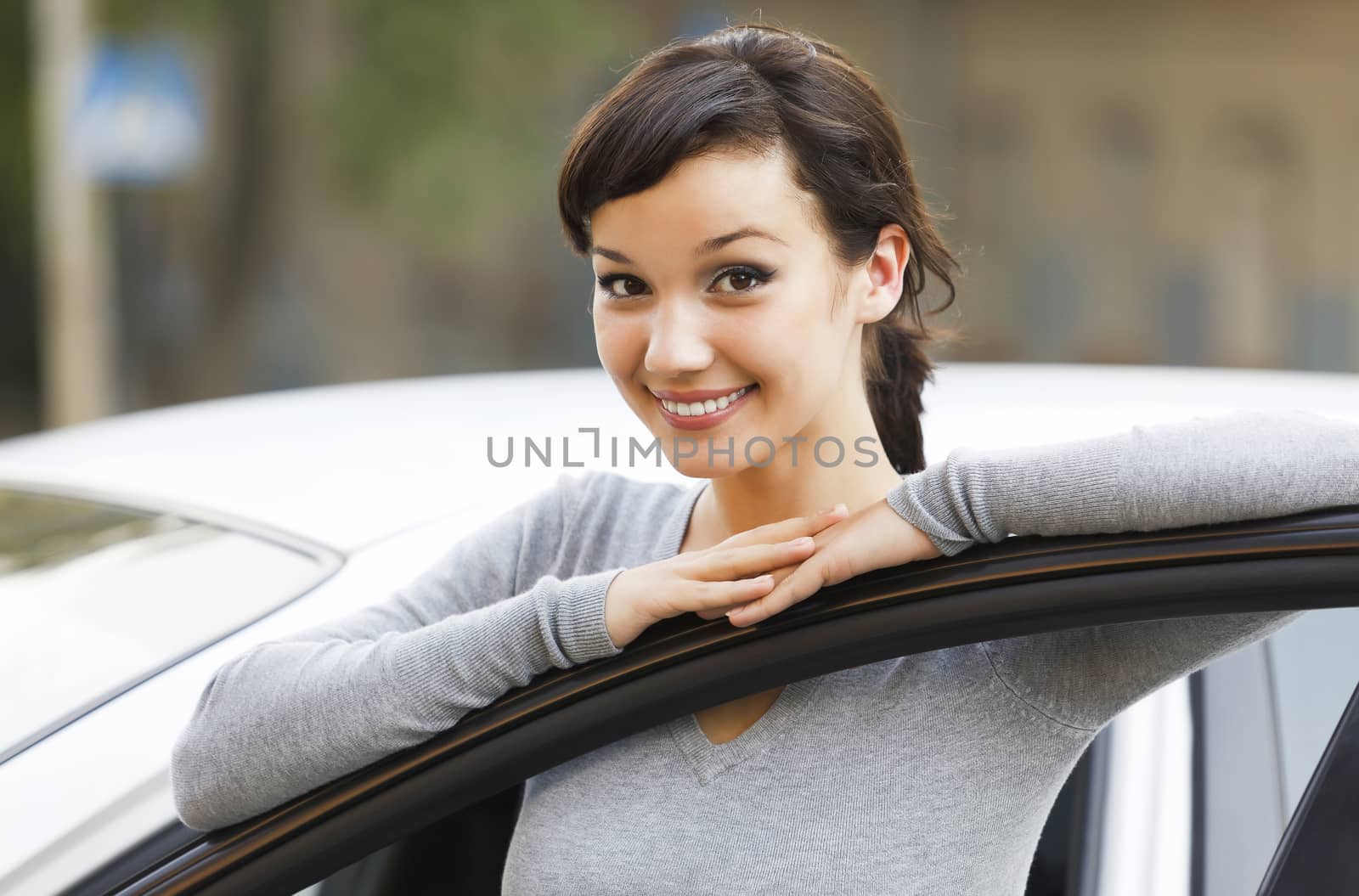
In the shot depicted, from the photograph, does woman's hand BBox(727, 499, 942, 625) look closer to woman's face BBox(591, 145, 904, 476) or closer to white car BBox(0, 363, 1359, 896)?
white car BBox(0, 363, 1359, 896)

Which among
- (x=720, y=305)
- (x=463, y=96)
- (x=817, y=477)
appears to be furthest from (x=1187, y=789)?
(x=463, y=96)

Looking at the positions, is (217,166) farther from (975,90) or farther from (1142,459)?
(1142,459)

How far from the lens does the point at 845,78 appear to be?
150 cm

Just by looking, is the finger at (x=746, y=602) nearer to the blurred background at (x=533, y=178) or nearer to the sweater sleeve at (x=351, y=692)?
the sweater sleeve at (x=351, y=692)

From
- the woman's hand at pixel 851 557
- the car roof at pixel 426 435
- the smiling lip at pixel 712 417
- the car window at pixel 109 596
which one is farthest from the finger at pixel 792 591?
the car window at pixel 109 596

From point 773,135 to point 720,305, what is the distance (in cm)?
19

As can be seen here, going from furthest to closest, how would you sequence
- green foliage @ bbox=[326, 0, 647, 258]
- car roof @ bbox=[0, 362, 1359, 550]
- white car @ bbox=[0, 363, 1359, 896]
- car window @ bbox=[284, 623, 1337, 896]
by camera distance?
green foliage @ bbox=[326, 0, 647, 258], car roof @ bbox=[0, 362, 1359, 550], car window @ bbox=[284, 623, 1337, 896], white car @ bbox=[0, 363, 1359, 896]

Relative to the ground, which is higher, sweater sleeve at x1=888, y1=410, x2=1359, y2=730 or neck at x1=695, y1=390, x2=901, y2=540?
sweater sleeve at x1=888, y1=410, x2=1359, y2=730

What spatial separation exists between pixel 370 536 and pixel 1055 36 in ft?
33.6

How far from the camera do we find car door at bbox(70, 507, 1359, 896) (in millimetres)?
991

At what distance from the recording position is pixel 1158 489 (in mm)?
1020

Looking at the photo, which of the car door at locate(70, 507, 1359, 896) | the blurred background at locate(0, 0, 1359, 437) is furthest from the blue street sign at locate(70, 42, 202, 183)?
the car door at locate(70, 507, 1359, 896)

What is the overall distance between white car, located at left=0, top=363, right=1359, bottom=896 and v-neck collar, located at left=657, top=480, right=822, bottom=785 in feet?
0.57

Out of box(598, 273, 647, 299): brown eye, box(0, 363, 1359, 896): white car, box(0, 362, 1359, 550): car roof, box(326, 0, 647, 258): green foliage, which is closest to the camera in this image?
box(0, 363, 1359, 896): white car
